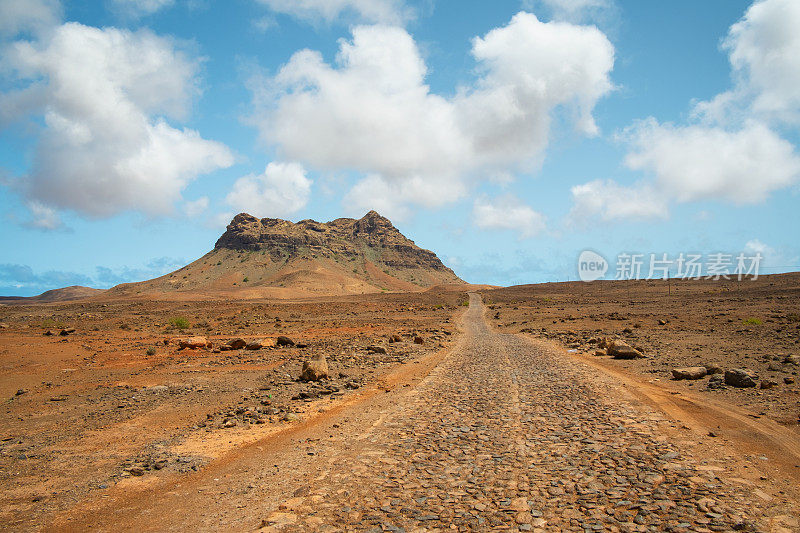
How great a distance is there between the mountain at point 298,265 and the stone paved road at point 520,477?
→ 8550cm

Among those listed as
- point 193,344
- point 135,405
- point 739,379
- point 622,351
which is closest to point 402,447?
point 135,405

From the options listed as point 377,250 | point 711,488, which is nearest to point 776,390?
point 711,488

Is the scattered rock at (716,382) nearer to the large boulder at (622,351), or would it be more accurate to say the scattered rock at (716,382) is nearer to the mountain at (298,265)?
the large boulder at (622,351)

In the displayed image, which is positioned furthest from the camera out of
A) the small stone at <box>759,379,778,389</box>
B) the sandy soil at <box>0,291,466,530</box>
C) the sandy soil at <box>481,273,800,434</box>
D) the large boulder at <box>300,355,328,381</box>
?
the large boulder at <box>300,355,328,381</box>

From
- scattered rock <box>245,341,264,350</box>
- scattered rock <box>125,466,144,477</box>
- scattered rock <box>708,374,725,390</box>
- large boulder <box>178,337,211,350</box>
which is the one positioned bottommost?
large boulder <box>178,337,211,350</box>

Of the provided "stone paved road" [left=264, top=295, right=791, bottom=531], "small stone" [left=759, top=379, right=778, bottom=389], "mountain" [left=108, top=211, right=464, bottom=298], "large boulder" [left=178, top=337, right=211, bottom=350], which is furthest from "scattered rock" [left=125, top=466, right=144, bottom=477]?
"mountain" [left=108, top=211, right=464, bottom=298]

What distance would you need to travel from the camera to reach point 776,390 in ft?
37.3

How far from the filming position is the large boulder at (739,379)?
1196 cm

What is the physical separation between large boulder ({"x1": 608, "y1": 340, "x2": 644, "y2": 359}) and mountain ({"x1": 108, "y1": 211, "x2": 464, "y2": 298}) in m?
79.3

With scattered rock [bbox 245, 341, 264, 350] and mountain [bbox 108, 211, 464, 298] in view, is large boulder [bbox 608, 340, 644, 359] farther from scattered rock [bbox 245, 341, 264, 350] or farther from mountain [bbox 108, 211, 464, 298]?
mountain [bbox 108, 211, 464, 298]

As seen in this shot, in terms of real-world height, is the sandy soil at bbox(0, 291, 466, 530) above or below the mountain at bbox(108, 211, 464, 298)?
below

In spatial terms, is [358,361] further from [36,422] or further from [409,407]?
[36,422]

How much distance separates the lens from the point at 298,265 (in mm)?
135625

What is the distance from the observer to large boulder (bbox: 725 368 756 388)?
11961mm
